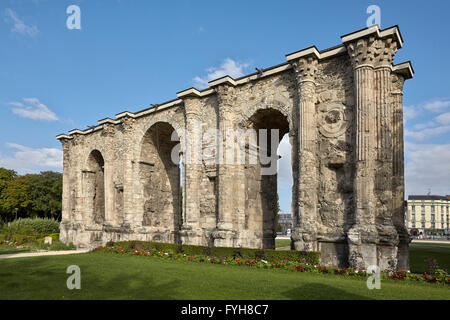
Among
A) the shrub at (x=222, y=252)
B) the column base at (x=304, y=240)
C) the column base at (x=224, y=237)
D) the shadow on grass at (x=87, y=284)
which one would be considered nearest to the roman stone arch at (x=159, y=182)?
the column base at (x=224, y=237)

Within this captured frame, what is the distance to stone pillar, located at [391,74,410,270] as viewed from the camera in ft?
33.3

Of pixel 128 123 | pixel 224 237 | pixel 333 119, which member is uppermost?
pixel 128 123

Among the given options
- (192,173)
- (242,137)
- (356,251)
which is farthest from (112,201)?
(356,251)

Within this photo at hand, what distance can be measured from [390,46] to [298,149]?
461cm

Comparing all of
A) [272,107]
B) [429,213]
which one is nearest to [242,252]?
[272,107]

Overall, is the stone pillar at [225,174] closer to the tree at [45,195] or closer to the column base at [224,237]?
the column base at [224,237]

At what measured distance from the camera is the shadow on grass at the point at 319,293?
5.93 meters

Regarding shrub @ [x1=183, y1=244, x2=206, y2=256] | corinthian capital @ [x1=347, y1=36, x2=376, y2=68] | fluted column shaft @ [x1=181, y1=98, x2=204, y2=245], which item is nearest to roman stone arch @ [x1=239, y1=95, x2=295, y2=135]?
fluted column shaft @ [x1=181, y1=98, x2=204, y2=245]

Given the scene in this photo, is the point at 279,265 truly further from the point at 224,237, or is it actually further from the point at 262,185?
the point at 262,185

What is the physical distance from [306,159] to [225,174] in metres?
4.01

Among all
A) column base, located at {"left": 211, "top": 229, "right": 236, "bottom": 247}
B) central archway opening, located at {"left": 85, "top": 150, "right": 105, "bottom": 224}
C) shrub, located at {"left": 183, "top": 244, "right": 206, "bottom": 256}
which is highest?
central archway opening, located at {"left": 85, "top": 150, "right": 105, "bottom": 224}

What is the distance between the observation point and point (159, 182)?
20.1 meters

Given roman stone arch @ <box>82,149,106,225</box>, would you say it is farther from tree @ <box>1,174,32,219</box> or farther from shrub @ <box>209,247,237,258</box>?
tree @ <box>1,174,32,219</box>

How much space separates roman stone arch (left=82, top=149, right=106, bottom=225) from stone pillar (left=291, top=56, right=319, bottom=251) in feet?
53.5
